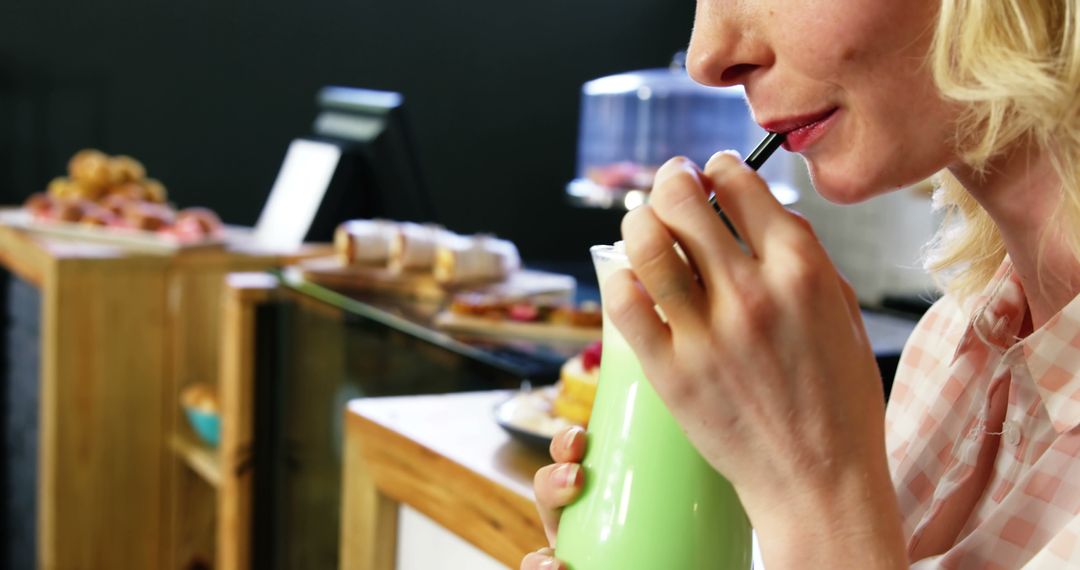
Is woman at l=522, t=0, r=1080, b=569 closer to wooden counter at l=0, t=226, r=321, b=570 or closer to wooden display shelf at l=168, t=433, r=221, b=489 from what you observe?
wooden display shelf at l=168, t=433, r=221, b=489

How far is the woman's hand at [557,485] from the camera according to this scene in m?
0.82

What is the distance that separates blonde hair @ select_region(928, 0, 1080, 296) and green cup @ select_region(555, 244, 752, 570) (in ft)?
0.77

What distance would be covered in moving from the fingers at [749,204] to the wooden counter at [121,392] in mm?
2916

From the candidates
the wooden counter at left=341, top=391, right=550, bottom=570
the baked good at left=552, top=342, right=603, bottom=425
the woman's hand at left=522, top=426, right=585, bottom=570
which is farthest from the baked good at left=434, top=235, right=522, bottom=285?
the woman's hand at left=522, top=426, right=585, bottom=570

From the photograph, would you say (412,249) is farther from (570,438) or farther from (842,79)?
(842,79)

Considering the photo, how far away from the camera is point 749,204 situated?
0.63 metres

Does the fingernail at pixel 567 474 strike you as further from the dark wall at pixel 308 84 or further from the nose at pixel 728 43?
the dark wall at pixel 308 84

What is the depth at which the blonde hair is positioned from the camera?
2.28 feet

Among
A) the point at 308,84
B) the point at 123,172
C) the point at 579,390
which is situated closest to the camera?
the point at 579,390

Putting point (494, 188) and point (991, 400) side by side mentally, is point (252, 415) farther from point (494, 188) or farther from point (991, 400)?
point (494, 188)

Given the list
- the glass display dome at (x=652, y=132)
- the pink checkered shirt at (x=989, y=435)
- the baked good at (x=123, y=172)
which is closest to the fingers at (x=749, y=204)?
the pink checkered shirt at (x=989, y=435)

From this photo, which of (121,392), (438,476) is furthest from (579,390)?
(121,392)

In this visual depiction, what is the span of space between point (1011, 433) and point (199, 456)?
276cm

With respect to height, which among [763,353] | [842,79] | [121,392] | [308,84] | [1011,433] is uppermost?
[842,79]
